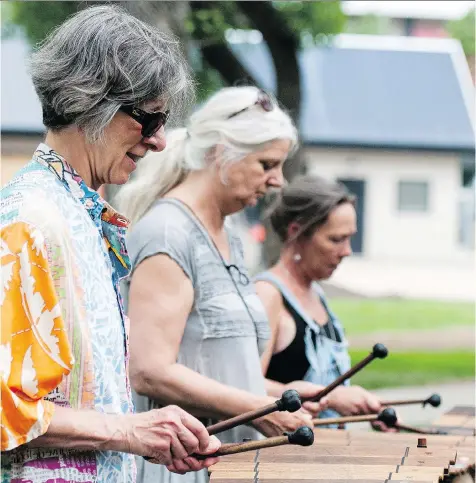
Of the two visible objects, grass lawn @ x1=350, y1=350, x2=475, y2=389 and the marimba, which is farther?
grass lawn @ x1=350, y1=350, x2=475, y2=389

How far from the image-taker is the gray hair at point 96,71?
2.27m

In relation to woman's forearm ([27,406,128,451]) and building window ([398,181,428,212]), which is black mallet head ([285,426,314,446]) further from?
building window ([398,181,428,212])

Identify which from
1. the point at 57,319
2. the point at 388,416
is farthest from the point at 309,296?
the point at 57,319

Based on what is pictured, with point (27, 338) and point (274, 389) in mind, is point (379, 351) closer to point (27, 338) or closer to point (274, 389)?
point (274, 389)

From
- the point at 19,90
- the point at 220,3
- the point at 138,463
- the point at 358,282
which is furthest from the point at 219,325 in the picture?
the point at 19,90

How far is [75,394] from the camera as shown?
2.16m

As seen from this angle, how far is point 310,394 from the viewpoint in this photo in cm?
372

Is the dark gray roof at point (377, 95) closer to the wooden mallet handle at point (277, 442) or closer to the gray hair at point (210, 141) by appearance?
the gray hair at point (210, 141)

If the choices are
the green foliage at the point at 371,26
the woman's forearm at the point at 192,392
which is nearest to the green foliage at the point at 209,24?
the woman's forearm at the point at 192,392

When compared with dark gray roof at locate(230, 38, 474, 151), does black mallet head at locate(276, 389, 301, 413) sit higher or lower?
lower

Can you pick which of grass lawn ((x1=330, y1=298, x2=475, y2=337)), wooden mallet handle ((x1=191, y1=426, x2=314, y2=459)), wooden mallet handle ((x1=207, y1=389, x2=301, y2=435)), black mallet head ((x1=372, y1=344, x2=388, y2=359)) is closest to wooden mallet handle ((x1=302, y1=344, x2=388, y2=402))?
black mallet head ((x1=372, y1=344, x2=388, y2=359))

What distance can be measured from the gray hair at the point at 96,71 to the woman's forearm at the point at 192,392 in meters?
0.95

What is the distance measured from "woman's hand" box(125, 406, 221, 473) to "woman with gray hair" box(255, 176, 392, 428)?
4.78 ft

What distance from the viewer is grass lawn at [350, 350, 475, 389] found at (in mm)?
11352
